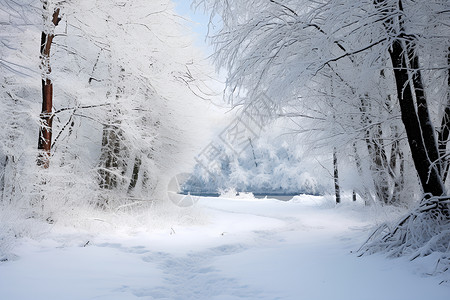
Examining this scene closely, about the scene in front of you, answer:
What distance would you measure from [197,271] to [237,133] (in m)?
2.80

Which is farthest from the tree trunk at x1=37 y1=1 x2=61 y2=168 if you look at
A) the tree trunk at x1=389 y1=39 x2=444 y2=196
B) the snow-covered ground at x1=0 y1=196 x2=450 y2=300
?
the tree trunk at x1=389 y1=39 x2=444 y2=196

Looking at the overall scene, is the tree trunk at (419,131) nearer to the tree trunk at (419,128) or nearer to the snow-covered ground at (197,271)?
the tree trunk at (419,128)

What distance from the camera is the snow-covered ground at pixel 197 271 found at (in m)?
2.88

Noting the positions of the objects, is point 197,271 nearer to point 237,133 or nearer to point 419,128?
point 237,133

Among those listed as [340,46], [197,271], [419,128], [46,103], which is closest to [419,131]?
[419,128]

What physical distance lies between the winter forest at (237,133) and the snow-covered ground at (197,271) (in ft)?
0.09

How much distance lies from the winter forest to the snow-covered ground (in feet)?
0.09

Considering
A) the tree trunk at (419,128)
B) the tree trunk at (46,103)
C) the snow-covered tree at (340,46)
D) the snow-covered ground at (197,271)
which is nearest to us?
the snow-covered ground at (197,271)

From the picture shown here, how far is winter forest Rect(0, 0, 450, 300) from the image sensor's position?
3.27m

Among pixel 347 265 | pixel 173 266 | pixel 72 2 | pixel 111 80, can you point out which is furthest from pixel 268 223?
pixel 72 2

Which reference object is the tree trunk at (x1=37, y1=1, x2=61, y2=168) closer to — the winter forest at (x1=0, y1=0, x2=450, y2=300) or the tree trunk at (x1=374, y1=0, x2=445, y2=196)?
the winter forest at (x1=0, y1=0, x2=450, y2=300)

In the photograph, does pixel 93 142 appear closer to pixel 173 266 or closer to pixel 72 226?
pixel 72 226

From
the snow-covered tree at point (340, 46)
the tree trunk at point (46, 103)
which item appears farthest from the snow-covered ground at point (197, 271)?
the tree trunk at point (46, 103)

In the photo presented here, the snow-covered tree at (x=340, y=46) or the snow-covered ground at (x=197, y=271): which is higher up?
the snow-covered tree at (x=340, y=46)
